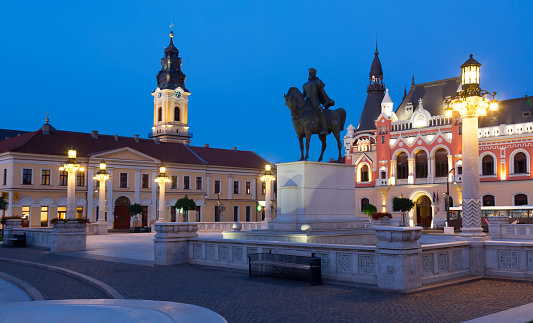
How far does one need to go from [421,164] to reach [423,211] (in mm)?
5541

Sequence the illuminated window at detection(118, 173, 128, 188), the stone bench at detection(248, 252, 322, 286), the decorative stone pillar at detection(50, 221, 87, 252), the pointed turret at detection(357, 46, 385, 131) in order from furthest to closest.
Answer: the pointed turret at detection(357, 46, 385, 131), the illuminated window at detection(118, 173, 128, 188), the decorative stone pillar at detection(50, 221, 87, 252), the stone bench at detection(248, 252, 322, 286)

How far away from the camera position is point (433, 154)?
58125 millimetres

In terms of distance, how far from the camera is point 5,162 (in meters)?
53.9

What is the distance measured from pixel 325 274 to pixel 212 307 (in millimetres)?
4105

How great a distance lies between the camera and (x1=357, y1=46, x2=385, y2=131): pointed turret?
71.0 meters

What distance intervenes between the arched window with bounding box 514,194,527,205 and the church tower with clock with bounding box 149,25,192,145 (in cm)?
5826

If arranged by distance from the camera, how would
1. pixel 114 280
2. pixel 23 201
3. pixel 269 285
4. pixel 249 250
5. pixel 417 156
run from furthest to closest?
pixel 417 156, pixel 23 201, pixel 249 250, pixel 114 280, pixel 269 285

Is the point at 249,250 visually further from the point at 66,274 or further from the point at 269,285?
the point at 66,274

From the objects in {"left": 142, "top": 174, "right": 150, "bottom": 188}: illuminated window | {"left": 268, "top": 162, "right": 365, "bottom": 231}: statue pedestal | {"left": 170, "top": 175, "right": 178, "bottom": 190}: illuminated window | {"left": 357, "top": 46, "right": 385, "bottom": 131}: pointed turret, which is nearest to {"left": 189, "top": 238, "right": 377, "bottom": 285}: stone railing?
{"left": 268, "top": 162, "right": 365, "bottom": 231}: statue pedestal

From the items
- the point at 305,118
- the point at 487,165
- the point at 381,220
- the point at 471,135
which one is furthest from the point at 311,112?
the point at 487,165

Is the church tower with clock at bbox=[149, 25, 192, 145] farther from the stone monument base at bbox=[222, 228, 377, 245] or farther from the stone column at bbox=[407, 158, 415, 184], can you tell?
the stone monument base at bbox=[222, 228, 377, 245]

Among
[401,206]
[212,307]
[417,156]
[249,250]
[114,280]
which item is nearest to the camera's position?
[212,307]

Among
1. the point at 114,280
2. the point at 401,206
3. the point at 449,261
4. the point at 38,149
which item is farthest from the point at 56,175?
the point at 449,261

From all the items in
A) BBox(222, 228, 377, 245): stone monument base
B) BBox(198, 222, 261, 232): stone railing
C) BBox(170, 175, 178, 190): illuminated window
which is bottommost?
BBox(198, 222, 261, 232): stone railing
